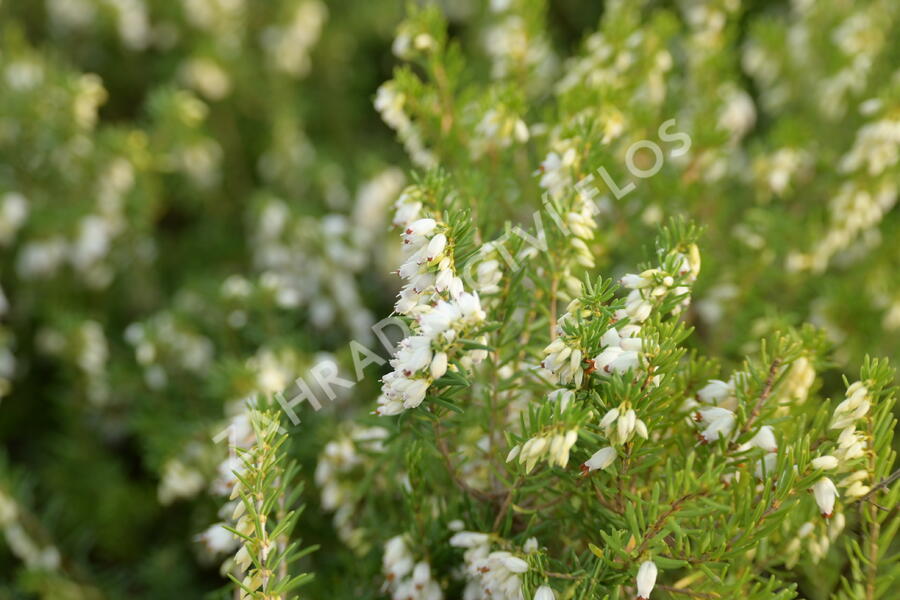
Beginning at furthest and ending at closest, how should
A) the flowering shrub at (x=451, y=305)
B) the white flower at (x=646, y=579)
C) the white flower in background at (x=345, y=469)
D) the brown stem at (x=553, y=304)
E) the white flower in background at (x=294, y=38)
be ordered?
the white flower in background at (x=294, y=38) < the white flower in background at (x=345, y=469) < the brown stem at (x=553, y=304) < the flowering shrub at (x=451, y=305) < the white flower at (x=646, y=579)

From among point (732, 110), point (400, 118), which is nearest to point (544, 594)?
point (400, 118)

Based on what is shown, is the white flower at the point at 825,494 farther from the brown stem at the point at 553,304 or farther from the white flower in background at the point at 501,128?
the white flower in background at the point at 501,128

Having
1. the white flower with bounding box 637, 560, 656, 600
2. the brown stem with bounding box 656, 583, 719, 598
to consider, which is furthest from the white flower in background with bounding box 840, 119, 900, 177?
the white flower with bounding box 637, 560, 656, 600

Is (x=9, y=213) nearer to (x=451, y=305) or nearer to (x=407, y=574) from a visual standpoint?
(x=407, y=574)

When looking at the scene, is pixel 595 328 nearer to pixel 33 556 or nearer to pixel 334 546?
pixel 334 546

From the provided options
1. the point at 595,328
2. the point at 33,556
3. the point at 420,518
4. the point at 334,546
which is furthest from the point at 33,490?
the point at 595,328

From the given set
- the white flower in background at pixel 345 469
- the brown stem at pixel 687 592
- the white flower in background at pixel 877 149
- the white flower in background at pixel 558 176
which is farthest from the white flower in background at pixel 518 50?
the brown stem at pixel 687 592

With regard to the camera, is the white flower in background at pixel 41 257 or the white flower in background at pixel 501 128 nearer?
the white flower in background at pixel 501 128
